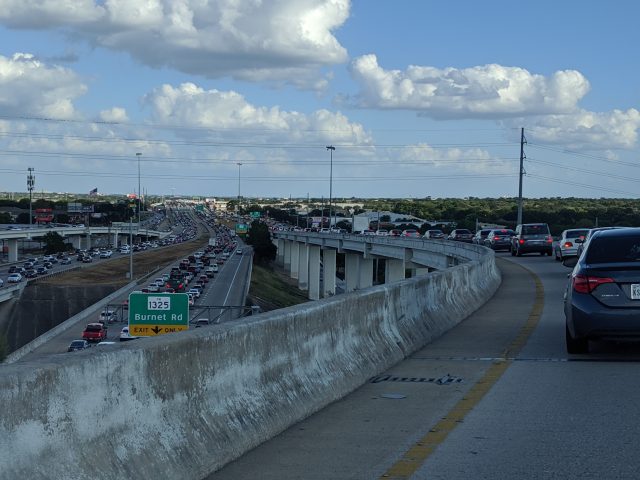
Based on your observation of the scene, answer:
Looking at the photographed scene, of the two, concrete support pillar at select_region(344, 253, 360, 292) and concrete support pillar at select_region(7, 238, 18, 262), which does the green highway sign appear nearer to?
concrete support pillar at select_region(344, 253, 360, 292)

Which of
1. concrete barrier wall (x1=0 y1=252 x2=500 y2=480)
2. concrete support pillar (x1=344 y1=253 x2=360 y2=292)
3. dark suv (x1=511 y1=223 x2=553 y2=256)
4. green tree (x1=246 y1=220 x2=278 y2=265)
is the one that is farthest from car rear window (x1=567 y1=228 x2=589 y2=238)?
green tree (x1=246 y1=220 x2=278 y2=265)

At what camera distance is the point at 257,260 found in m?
133

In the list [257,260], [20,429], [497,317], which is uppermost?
[20,429]

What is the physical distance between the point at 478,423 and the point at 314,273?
94900 mm

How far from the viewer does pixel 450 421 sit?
9086 millimetres

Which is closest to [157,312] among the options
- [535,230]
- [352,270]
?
[535,230]

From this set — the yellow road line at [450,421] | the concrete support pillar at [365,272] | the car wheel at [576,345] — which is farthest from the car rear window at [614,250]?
the concrete support pillar at [365,272]

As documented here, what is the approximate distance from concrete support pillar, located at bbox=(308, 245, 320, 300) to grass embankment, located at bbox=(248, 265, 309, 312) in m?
1.13

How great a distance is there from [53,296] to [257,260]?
63.7 metres

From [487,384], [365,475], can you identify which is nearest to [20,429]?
[365,475]

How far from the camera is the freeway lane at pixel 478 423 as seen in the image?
24.1 feet

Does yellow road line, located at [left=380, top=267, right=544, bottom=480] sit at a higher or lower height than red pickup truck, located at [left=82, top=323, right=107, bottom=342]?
higher

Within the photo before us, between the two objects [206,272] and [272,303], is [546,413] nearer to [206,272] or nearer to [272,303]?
[272,303]

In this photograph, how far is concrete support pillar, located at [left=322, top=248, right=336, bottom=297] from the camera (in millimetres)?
99688
